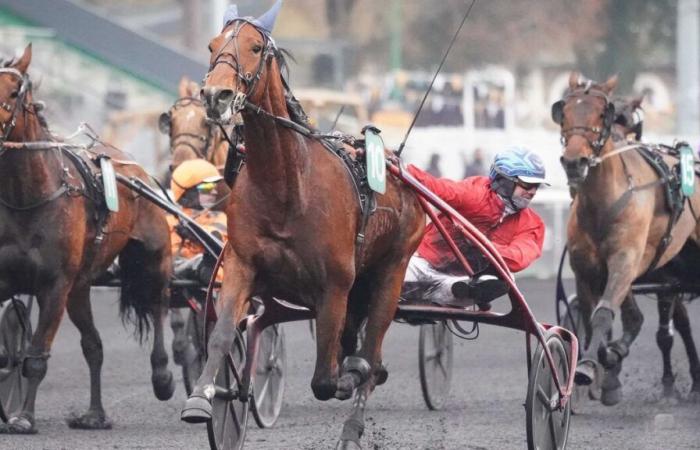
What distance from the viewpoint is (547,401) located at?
7480 mm

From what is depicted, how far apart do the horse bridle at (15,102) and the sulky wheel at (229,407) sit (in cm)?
181

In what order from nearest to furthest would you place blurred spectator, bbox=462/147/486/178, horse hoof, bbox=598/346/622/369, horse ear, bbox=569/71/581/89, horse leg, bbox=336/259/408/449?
horse leg, bbox=336/259/408/449, horse hoof, bbox=598/346/622/369, horse ear, bbox=569/71/581/89, blurred spectator, bbox=462/147/486/178

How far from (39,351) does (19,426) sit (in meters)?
0.38

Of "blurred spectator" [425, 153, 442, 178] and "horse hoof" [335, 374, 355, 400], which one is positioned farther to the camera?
"blurred spectator" [425, 153, 442, 178]

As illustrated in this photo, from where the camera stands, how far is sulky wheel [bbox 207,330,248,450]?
264 inches

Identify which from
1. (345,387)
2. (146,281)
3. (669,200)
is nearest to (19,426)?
(146,281)

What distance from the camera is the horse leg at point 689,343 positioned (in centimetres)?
1050

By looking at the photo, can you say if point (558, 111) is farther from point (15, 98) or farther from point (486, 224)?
point (15, 98)

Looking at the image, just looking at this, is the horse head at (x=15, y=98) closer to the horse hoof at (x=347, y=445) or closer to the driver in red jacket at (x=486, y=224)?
the driver in red jacket at (x=486, y=224)

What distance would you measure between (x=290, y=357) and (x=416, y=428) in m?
3.69

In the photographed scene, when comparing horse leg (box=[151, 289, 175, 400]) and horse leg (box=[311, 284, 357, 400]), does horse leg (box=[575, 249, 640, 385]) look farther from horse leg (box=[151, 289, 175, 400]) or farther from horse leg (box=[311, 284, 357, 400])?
horse leg (box=[151, 289, 175, 400])

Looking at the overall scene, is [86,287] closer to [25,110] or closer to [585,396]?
[25,110]

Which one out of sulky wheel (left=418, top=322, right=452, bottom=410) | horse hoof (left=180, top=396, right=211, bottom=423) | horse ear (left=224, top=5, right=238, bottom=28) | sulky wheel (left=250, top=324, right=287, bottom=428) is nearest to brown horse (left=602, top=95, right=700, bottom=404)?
sulky wheel (left=418, top=322, right=452, bottom=410)

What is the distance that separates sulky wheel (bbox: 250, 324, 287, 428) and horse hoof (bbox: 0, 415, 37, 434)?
1.14 meters
